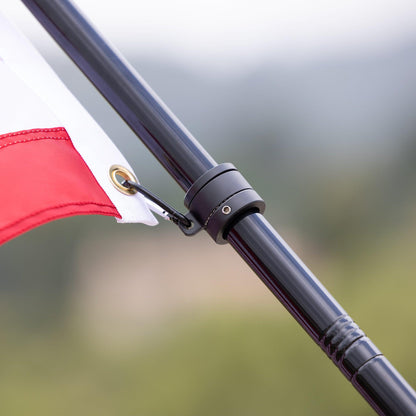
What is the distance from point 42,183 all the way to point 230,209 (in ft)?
0.53

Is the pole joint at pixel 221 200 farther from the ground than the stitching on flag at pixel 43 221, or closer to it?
closer to it

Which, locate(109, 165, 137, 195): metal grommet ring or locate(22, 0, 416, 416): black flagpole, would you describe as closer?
locate(22, 0, 416, 416): black flagpole

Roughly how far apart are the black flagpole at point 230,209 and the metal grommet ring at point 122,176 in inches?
1.9

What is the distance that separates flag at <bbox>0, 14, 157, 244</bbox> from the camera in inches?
19.4

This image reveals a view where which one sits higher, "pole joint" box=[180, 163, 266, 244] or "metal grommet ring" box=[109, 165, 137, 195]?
"metal grommet ring" box=[109, 165, 137, 195]

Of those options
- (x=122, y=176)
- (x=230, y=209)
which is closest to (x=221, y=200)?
(x=230, y=209)

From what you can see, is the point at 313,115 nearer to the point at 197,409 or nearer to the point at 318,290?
the point at 197,409

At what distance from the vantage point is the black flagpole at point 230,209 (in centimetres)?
40

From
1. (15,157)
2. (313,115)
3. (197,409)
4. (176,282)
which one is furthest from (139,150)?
(15,157)

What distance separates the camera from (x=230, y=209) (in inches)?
17.0

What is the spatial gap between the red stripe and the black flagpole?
0.07 m

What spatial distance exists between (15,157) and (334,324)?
0.29 m

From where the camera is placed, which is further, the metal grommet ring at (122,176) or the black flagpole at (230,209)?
the metal grommet ring at (122,176)

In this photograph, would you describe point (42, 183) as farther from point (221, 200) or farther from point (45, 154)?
point (221, 200)
